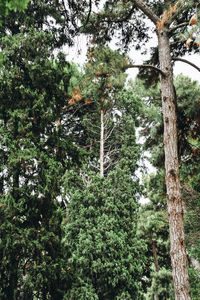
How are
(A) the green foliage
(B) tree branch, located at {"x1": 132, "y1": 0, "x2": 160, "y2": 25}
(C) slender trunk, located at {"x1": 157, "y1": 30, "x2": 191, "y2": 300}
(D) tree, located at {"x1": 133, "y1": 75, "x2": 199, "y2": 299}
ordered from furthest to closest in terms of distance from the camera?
(A) the green foliage → (D) tree, located at {"x1": 133, "y1": 75, "x2": 199, "y2": 299} → (B) tree branch, located at {"x1": 132, "y1": 0, "x2": 160, "y2": 25} → (C) slender trunk, located at {"x1": 157, "y1": 30, "x2": 191, "y2": 300}

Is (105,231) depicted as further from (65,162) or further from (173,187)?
(173,187)

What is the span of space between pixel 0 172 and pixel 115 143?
A: 7.77 metres

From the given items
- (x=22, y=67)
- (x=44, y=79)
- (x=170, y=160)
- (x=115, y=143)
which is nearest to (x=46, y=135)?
(x=44, y=79)

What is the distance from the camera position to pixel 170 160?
4.55 m

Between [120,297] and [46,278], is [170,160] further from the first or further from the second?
[120,297]

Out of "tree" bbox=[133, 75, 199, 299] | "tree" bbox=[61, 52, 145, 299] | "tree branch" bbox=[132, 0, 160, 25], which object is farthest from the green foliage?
"tree branch" bbox=[132, 0, 160, 25]

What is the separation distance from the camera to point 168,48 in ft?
17.7

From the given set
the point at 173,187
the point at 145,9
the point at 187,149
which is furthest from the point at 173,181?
the point at 145,9

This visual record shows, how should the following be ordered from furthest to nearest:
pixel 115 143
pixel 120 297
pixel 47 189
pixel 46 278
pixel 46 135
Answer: pixel 115 143 < pixel 120 297 < pixel 46 135 < pixel 47 189 < pixel 46 278

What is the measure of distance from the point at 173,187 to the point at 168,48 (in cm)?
278

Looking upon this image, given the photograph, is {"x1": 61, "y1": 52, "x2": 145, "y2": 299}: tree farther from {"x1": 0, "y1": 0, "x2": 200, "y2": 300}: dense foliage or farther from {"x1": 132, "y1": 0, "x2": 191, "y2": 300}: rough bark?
{"x1": 132, "y1": 0, "x2": 191, "y2": 300}: rough bark

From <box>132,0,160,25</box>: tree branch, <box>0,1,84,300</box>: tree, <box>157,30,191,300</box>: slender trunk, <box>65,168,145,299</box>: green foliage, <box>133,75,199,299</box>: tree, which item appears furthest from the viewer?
<box>65,168,145,299</box>: green foliage

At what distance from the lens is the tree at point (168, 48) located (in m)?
3.98

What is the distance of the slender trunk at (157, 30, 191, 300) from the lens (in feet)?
12.6
